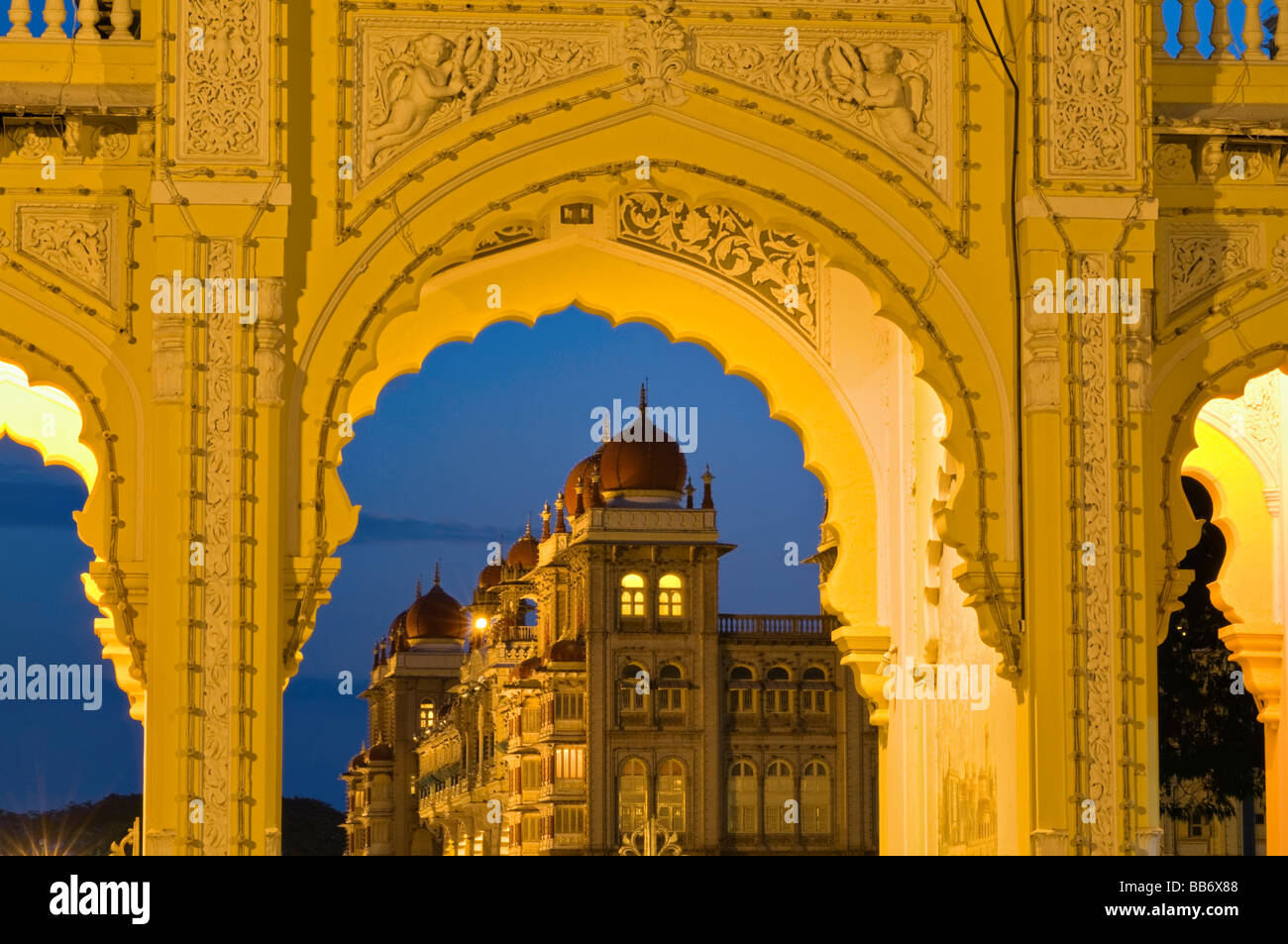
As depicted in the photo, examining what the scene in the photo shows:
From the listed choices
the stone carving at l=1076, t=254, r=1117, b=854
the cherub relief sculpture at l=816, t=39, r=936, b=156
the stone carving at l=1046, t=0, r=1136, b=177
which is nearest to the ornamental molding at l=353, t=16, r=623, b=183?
the cherub relief sculpture at l=816, t=39, r=936, b=156

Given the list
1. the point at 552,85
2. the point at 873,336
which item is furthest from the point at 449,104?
the point at 873,336

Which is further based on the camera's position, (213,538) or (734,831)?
(734,831)

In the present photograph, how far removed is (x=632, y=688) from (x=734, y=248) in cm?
4987

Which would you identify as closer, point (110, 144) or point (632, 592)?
point (110, 144)

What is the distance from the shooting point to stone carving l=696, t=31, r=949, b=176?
11539 mm

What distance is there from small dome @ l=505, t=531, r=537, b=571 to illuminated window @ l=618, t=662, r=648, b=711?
5.55m

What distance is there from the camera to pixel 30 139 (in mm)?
11430

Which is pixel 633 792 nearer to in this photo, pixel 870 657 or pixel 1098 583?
pixel 870 657

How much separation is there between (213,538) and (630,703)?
170ft

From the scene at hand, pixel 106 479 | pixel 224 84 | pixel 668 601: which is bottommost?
pixel 106 479

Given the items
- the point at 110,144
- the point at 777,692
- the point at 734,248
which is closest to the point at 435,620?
the point at 777,692

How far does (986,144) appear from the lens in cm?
1156

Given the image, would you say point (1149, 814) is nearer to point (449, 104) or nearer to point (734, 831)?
point (449, 104)

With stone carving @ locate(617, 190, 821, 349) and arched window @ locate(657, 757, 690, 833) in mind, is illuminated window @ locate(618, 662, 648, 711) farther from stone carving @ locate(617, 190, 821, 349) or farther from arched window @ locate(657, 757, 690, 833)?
stone carving @ locate(617, 190, 821, 349)
